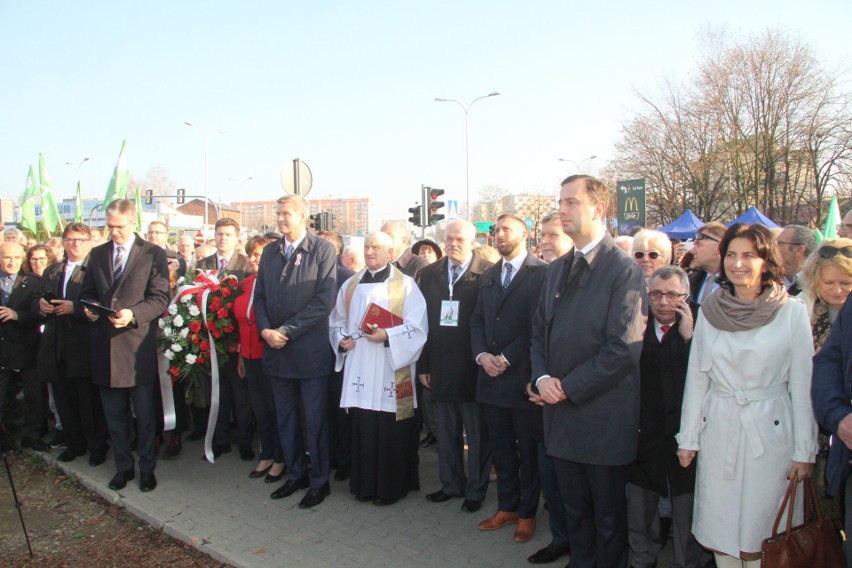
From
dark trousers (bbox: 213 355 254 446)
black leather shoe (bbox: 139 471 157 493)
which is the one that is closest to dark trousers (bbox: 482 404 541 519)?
dark trousers (bbox: 213 355 254 446)

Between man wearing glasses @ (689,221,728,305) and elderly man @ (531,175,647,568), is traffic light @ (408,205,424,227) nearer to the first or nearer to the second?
man wearing glasses @ (689,221,728,305)

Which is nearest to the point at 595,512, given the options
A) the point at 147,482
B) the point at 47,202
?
the point at 147,482

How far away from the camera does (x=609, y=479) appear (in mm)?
3262

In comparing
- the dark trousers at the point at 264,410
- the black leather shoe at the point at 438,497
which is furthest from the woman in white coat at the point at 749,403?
the dark trousers at the point at 264,410

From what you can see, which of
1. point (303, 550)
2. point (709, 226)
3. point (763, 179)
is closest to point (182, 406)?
point (303, 550)

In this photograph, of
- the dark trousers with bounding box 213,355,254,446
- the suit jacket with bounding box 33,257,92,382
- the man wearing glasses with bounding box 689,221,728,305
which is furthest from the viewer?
the dark trousers with bounding box 213,355,254,446

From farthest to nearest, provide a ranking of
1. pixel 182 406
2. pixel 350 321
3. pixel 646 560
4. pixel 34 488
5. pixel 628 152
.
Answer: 1. pixel 628 152
2. pixel 182 406
3. pixel 34 488
4. pixel 350 321
5. pixel 646 560

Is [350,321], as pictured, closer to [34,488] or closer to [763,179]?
[34,488]

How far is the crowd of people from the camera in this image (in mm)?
2959

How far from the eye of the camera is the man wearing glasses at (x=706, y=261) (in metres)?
4.89

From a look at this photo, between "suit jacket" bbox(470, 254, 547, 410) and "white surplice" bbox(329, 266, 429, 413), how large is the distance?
574mm

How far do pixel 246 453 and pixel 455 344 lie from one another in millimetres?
2619

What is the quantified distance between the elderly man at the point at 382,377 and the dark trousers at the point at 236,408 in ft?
5.50

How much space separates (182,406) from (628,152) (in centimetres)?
2535
